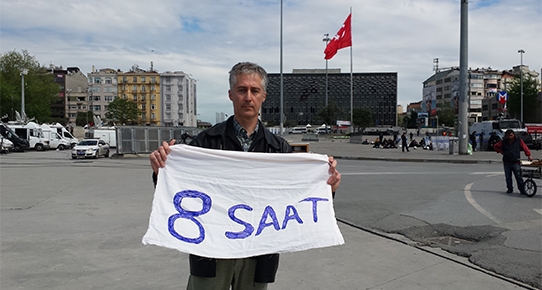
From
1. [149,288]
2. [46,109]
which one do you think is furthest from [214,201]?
[46,109]

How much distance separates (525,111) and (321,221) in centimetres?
8639

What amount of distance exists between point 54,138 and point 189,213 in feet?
160

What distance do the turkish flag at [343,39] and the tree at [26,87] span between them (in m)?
58.0

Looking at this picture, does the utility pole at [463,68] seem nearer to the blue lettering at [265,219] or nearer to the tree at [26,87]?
the blue lettering at [265,219]

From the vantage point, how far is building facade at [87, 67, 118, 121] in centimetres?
13650

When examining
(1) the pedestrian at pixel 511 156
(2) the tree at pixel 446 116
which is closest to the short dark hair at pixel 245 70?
(1) the pedestrian at pixel 511 156

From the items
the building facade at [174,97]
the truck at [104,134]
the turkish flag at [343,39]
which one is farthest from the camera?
the building facade at [174,97]

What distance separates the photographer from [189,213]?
10.2ft

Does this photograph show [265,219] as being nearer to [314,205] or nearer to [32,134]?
[314,205]

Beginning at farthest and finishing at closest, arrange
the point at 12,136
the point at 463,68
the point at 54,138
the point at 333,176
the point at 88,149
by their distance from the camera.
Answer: the point at 54,138
the point at 12,136
the point at 88,149
the point at 463,68
the point at 333,176

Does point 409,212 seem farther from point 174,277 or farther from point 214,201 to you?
point 214,201

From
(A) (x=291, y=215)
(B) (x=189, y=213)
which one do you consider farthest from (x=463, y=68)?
(B) (x=189, y=213)

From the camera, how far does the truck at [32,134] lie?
143 ft

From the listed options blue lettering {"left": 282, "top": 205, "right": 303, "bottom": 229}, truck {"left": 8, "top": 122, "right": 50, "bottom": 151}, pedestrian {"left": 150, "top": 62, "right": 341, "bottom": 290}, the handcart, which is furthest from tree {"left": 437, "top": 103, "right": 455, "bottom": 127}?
pedestrian {"left": 150, "top": 62, "right": 341, "bottom": 290}
